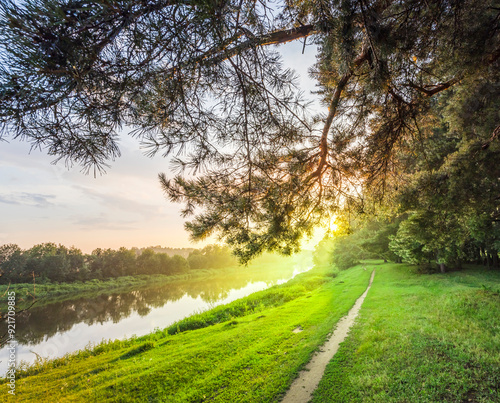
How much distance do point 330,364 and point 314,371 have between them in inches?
19.3

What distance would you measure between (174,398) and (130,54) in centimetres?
634

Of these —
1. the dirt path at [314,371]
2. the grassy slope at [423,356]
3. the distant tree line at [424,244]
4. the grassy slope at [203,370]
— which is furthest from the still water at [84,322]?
the distant tree line at [424,244]

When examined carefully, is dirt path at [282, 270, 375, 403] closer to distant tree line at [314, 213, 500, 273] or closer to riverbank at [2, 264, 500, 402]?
riverbank at [2, 264, 500, 402]

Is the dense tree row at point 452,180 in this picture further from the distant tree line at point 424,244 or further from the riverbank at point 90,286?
the riverbank at point 90,286

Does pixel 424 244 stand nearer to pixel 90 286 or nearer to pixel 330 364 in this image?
pixel 330 364

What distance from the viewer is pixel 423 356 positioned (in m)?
4.73

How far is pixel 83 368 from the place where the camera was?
8.13m

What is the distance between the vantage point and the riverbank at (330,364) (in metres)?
3.96

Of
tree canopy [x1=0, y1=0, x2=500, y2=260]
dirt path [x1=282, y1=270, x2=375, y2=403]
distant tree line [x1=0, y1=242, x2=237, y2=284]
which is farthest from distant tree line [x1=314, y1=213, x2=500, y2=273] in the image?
distant tree line [x1=0, y1=242, x2=237, y2=284]

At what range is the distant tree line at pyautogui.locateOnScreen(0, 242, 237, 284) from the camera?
123 feet

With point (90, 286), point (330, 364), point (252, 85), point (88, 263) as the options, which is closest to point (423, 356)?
point (330, 364)

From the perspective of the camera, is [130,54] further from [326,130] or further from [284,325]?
[284,325]

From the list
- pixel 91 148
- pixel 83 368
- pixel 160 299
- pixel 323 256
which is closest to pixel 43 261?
pixel 160 299

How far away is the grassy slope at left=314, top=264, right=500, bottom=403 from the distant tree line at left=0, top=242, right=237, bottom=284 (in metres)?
23.1
